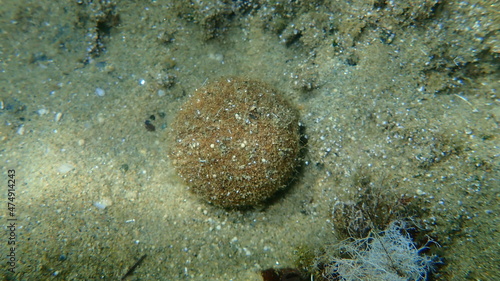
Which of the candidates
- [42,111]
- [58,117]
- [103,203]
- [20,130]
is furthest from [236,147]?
[20,130]

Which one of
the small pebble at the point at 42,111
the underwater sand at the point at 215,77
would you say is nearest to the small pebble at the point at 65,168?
the underwater sand at the point at 215,77

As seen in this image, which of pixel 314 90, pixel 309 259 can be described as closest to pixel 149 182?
pixel 309 259

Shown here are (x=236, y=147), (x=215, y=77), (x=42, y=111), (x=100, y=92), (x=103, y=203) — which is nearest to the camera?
(x=236, y=147)

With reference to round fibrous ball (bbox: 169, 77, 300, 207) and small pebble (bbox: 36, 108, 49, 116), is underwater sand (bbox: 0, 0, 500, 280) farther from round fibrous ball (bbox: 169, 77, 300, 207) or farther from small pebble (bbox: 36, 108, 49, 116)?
round fibrous ball (bbox: 169, 77, 300, 207)

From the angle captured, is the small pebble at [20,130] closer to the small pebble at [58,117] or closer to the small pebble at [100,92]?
the small pebble at [58,117]

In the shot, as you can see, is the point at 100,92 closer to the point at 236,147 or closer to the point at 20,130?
the point at 20,130

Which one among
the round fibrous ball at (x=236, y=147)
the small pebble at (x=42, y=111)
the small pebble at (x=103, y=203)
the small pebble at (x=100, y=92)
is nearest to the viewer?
the round fibrous ball at (x=236, y=147)

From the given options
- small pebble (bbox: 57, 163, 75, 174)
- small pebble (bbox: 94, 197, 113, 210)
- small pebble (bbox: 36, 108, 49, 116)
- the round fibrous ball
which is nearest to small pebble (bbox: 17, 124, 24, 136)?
small pebble (bbox: 36, 108, 49, 116)

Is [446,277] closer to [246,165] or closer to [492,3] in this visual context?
[246,165]
